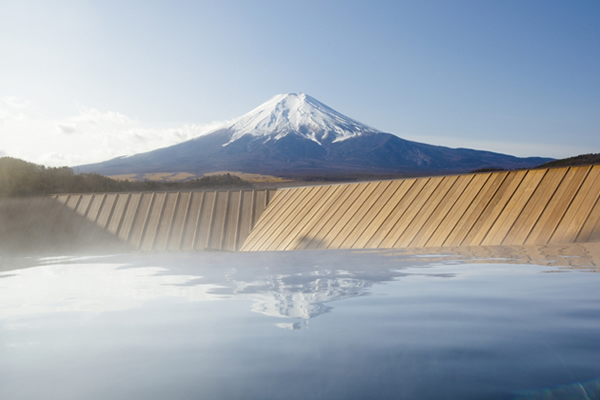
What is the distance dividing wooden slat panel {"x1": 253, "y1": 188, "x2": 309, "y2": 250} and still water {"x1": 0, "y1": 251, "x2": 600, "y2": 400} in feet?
26.1

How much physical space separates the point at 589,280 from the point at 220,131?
449 ft

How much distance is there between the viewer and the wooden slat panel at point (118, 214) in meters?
A: 14.3

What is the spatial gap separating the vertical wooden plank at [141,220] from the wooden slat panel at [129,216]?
0.11m

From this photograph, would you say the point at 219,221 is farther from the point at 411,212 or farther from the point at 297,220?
the point at 411,212

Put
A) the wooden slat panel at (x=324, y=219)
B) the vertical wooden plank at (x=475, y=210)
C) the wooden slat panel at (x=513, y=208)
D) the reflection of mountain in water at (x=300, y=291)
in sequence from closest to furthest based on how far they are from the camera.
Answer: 1. the reflection of mountain in water at (x=300, y=291)
2. the wooden slat panel at (x=513, y=208)
3. the vertical wooden plank at (x=475, y=210)
4. the wooden slat panel at (x=324, y=219)

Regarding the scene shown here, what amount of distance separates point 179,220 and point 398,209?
7238 mm

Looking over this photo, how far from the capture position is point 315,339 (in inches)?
80.5

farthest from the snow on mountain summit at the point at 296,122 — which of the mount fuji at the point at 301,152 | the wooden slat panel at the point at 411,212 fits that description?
the wooden slat panel at the point at 411,212

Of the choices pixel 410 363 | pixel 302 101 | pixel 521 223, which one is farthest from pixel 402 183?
pixel 302 101

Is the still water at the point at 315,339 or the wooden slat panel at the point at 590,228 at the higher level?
the wooden slat panel at the point at 590,228

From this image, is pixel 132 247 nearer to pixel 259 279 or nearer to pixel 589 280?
pixel 259 279

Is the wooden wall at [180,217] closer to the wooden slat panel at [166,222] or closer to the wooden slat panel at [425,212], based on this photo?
the wooden slat panel at [166,222]

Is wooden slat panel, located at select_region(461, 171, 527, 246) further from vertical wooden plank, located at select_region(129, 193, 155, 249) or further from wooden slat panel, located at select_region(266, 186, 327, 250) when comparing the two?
vertical wooden plank, located at select_region(129, 193, 155, 249)

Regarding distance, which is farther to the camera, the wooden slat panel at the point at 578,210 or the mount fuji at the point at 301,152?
the mount fuji at the point at 301,152
